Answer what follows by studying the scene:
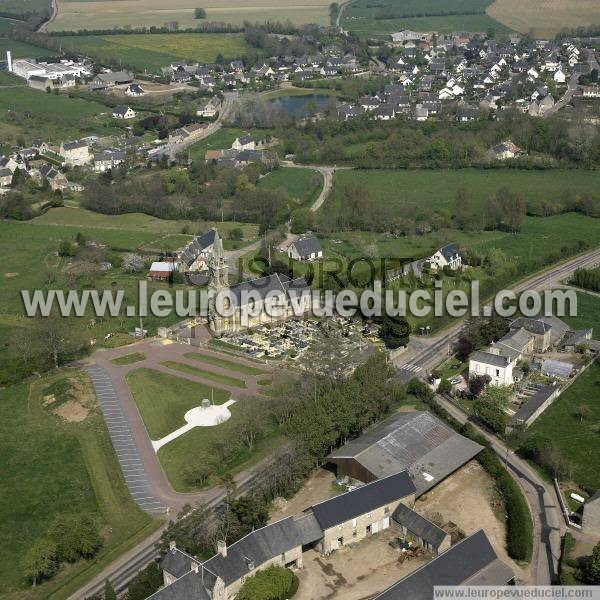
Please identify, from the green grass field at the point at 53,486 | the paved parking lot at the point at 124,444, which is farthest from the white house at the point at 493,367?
the green grass field at the point at 53,486

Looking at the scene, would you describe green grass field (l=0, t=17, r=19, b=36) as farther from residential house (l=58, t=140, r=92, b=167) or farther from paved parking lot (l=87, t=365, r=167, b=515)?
paved parking lot (l=87, t=365, r=167, b=515)

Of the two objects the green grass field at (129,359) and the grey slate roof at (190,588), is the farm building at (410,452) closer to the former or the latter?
the grey slate roof at (190,588)

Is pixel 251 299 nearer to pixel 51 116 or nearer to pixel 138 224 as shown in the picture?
pixel 138 224

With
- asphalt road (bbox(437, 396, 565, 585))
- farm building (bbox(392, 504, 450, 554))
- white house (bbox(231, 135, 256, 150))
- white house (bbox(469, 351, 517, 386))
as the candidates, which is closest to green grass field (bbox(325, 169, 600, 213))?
white house (bbox(231, 135, 256, 150))

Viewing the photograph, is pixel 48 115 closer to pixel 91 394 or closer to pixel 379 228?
pixel 379 228

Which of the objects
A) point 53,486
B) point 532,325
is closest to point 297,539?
point 53,486

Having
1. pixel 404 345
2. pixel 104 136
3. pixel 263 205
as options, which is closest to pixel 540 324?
pixel 404 345
